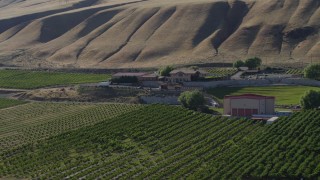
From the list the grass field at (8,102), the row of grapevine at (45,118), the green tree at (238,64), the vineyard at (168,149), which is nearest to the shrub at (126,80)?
the row of grapevine at (45,118)

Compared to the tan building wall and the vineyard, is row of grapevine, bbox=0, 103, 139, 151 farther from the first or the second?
the tan building wall

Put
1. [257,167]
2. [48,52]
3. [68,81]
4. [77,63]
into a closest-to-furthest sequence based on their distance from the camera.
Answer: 1. [257,167]
2. [68,81]
3. [77,63]
4. [48,52]

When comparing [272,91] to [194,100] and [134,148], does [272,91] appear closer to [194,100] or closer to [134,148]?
[194,100]

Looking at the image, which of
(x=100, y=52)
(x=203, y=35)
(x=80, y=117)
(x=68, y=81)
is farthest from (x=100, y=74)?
(x=80, y=117)

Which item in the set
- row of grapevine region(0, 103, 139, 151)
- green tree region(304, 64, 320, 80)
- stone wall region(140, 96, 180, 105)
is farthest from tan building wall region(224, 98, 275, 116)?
green tree region(304, 64, 320, 80)

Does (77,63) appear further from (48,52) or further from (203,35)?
(203,35)

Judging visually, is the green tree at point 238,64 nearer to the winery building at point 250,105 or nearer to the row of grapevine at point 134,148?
the winery building at point 250,105
